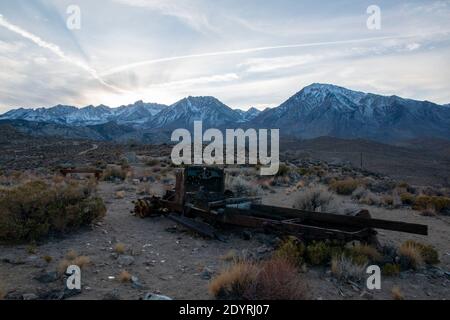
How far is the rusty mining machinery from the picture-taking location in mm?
7695

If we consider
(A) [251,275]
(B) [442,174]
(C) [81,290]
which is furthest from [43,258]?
(B) [442,174]

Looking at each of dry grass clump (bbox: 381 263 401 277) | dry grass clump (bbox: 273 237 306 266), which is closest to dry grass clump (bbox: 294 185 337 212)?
dry grass clump (bbox: 273 237 306 266)

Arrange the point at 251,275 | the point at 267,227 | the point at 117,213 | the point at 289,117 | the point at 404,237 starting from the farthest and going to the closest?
the point at 289,117 < the point at 117,213 < the point at 404,237 < the point at 267,227 < the point at 251,275

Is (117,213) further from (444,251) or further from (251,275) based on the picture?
(444,251)

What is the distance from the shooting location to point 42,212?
351 inches

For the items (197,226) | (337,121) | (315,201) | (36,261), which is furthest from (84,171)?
(337,121)

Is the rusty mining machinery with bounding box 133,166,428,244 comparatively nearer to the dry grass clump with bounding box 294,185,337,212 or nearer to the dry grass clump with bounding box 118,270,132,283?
the dry grass clump with bounding box 294,185,337,212

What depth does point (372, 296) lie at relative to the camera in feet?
20.0

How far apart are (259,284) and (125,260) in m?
2.85

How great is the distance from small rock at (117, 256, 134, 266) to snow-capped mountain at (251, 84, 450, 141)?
127 meters

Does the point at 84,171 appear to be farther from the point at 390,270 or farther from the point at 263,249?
the point at 390,270

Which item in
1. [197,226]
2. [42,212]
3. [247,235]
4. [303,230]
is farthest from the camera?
[197,226]
